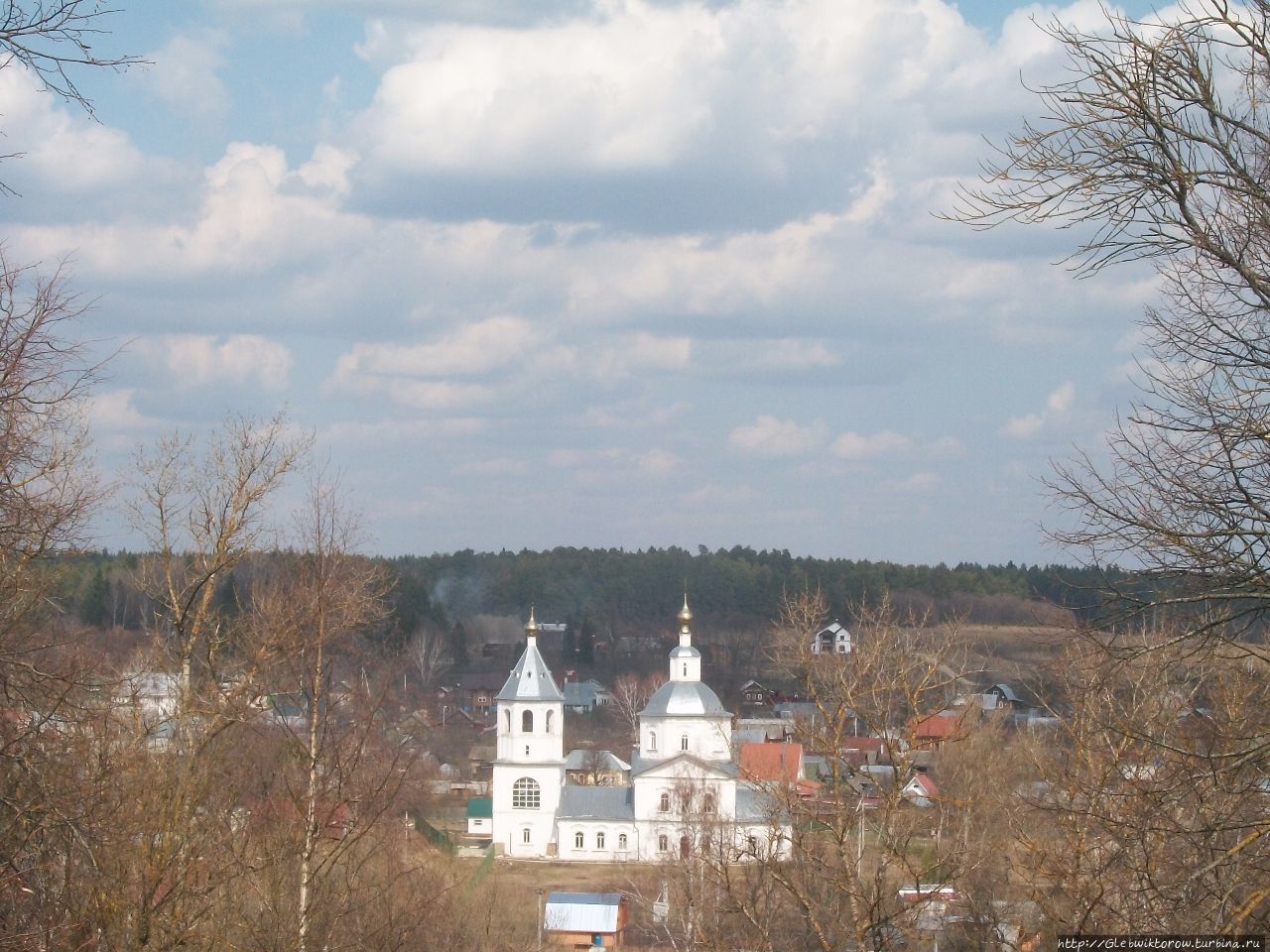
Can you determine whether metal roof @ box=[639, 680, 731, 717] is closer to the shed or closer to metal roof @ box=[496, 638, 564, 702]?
metal roof @ box=[496, 638, 564, 702]

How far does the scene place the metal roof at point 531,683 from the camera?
190 ft

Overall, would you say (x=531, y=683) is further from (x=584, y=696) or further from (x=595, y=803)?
(x=584, y=696)

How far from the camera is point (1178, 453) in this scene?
7.64 metres

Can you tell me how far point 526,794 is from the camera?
5759cm

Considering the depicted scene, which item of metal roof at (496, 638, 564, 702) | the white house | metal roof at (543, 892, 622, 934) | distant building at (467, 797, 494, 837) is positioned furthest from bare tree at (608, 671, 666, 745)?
the white house

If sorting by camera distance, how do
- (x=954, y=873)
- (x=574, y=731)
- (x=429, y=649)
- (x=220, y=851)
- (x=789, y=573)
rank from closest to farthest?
1. (x=954, y=873)
2. (x=220, y=851)
3. (x=574, y=731)
4. (x=429, y=649)
5. (x=789, y=573)

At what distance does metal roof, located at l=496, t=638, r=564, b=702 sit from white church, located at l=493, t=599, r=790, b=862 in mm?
47

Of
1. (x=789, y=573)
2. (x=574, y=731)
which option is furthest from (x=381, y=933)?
(x=789, y=573)

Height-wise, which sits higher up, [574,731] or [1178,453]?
[1178,453]

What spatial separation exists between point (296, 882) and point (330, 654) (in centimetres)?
244

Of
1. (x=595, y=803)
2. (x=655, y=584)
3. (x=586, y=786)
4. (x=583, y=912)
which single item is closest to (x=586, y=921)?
(x=583, y=912)

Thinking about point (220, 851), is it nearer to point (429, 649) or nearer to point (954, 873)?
point (954, 873)

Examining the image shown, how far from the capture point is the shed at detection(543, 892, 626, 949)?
117 ft

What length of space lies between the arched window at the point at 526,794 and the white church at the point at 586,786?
40 mm
